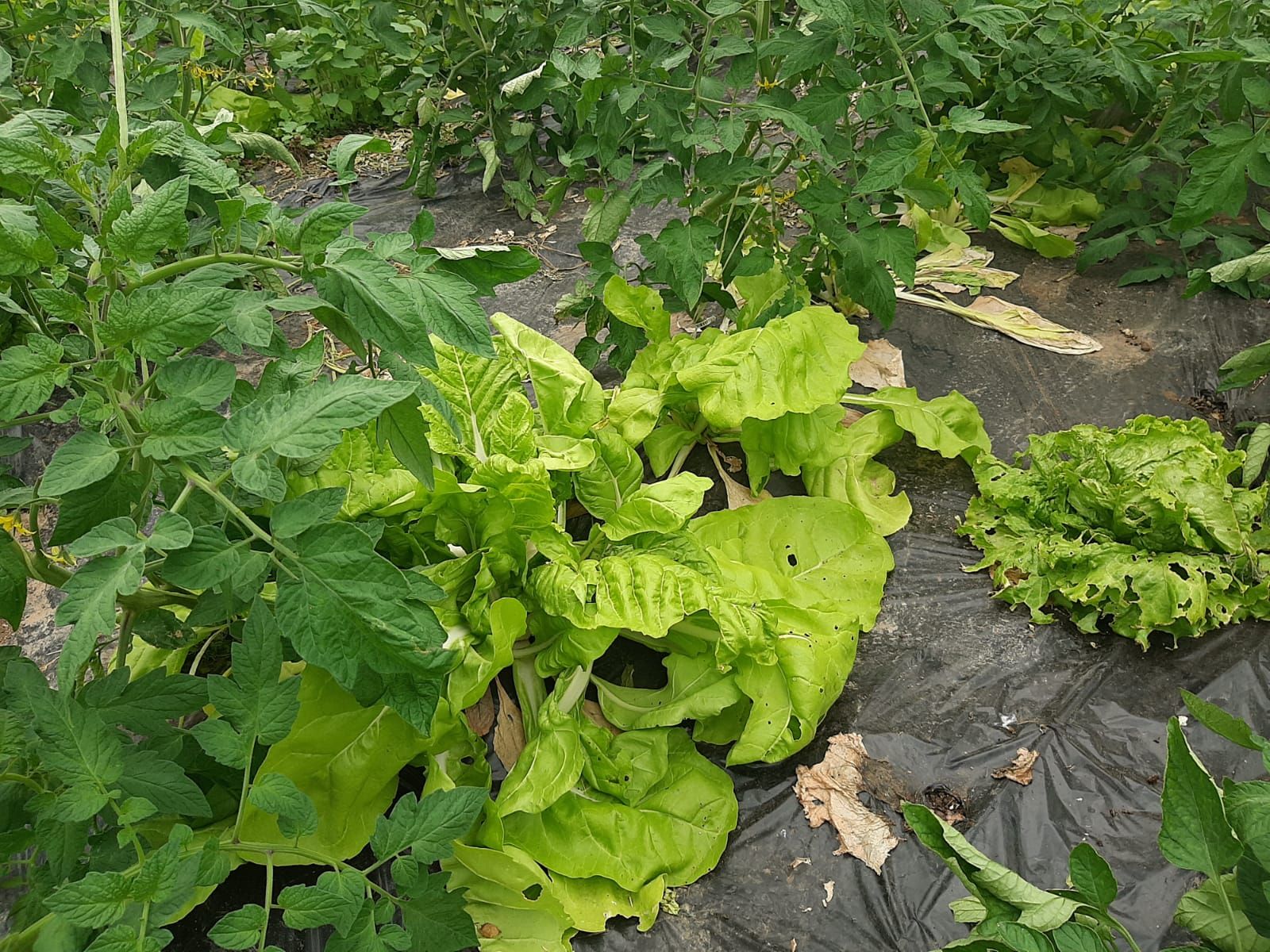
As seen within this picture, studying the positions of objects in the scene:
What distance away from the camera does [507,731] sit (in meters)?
1.93

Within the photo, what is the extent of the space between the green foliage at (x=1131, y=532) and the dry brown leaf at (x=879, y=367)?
51 centimetres

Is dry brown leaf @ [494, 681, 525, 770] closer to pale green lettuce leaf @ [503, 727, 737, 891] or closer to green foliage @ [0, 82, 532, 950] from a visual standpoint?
pale green lettuce leaf @ [503, 727, 737, 891]

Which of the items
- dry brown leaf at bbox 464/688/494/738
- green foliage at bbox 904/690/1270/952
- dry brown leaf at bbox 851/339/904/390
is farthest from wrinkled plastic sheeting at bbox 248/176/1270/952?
dry brown leaf at bbox 464/688/494/738

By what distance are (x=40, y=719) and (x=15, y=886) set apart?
0.80 metres

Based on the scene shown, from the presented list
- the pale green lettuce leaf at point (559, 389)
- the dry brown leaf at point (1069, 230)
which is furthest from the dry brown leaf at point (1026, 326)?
the pale green lettuce leaf at point (559, 389)

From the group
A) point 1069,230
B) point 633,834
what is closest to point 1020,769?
point 633,834

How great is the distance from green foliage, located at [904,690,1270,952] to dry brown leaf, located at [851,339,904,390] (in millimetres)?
1538

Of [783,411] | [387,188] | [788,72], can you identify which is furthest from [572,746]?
[387,188]

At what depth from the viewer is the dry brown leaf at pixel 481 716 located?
1.96 m

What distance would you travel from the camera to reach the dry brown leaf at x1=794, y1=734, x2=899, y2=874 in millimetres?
1731

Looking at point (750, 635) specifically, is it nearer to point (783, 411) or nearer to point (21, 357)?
point (783, 411)

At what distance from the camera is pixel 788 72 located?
81.5 inches

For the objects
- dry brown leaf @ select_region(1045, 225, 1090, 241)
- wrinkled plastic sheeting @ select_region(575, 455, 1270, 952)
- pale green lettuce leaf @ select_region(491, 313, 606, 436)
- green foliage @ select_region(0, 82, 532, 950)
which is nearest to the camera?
green foliage @ select_region(0, 82, 532, 950)

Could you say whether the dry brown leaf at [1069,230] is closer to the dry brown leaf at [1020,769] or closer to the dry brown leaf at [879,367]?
the dry brown leaf at [879,367]
